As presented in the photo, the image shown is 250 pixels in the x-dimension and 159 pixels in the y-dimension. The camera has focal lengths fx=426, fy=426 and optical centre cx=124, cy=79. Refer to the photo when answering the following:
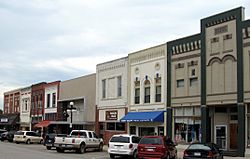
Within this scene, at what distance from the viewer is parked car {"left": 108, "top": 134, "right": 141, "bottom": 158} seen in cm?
2673

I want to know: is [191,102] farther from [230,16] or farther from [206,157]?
[206,157]

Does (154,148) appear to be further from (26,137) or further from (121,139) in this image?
(26,137)

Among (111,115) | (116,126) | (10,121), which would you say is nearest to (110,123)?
(111,115)

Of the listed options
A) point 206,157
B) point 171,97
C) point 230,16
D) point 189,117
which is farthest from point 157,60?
point 206,157

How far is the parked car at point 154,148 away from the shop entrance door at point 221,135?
794 centimetres

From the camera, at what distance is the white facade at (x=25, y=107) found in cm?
6679

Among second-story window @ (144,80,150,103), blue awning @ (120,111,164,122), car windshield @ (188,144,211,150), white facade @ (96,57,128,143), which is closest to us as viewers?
car windshield @ (188,144,211,150)

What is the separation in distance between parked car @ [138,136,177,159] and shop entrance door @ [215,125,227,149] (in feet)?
26.0

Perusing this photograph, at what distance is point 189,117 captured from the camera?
33281 mm

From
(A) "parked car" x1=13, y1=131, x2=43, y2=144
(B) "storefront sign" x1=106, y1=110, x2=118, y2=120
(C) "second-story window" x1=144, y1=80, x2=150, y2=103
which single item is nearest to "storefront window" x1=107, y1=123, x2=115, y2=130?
(B) "storefront sign" x1=106, y1=110, x2=118, y2=120

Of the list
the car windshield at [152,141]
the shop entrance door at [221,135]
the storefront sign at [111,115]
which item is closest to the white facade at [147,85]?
the storefront sign at [111,115]

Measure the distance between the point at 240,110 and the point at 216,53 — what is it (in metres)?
4.79

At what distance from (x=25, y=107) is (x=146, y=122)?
3577cm

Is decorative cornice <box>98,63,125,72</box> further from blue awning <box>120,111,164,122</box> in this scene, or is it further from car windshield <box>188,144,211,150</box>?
car windshield <box>188,144,211,150</box>
